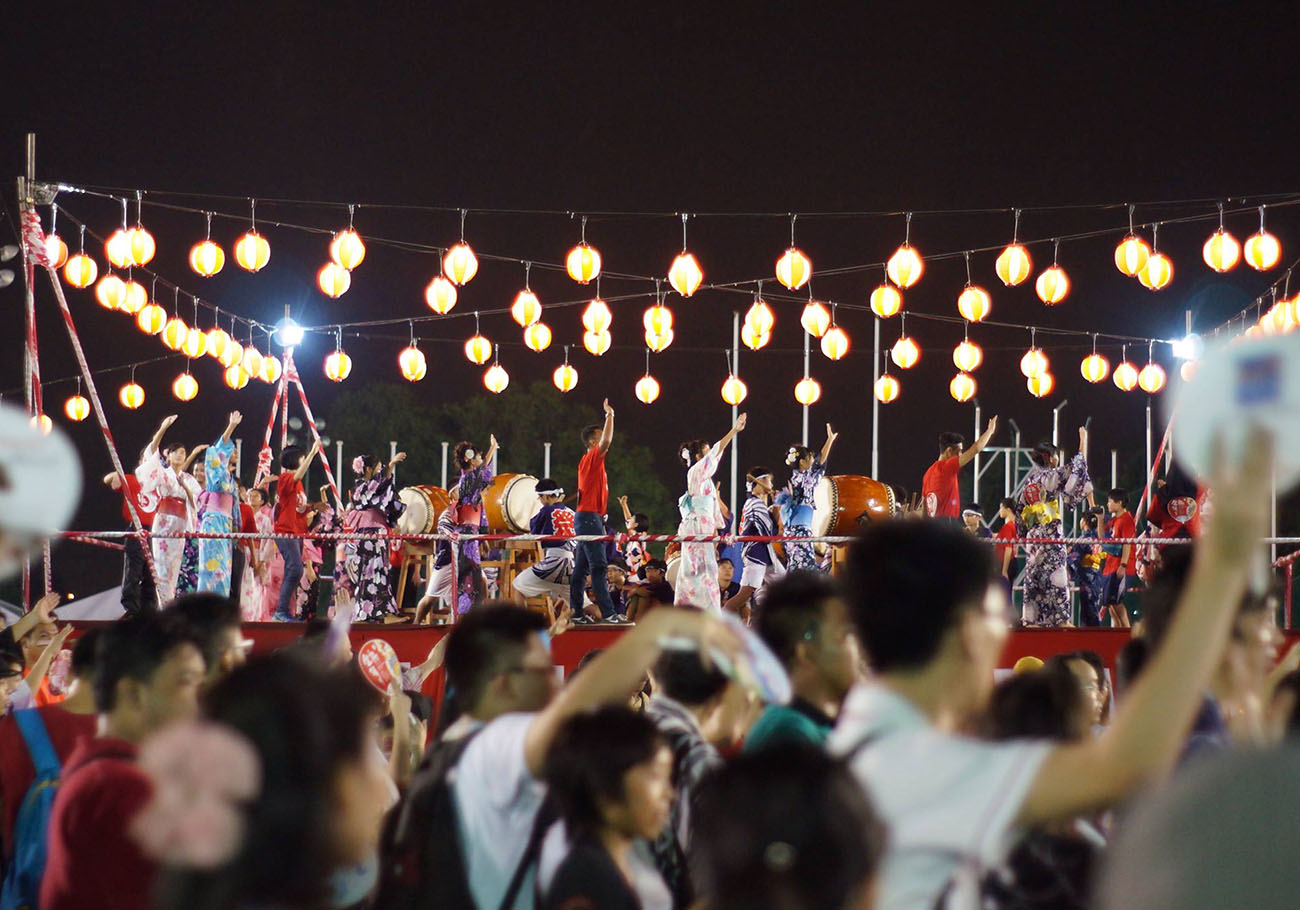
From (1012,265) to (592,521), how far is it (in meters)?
4.56

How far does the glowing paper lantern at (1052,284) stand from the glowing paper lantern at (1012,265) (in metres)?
0.40

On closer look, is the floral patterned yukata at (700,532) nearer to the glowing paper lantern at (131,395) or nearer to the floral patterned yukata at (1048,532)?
the floral patterned yukata at (1048,532)

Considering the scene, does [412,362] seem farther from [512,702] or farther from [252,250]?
[512,702]

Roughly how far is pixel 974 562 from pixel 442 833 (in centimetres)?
125

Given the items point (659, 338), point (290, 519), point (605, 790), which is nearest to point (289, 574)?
point (290, 519)

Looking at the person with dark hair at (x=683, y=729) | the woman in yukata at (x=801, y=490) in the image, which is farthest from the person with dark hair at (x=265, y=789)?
the woman in yukata at (x=801, y=490)

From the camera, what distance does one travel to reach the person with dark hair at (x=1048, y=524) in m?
12.3

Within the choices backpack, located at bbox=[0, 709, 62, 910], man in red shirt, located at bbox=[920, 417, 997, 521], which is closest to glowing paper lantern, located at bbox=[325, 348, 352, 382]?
man in red shirt, located at bbox=[920, 417, 997, 521]

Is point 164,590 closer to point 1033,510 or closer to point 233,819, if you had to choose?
point 1033,510

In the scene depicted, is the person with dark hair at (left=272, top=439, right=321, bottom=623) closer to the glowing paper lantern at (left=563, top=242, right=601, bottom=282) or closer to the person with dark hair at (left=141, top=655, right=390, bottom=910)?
the glowing paper lantern at (left=563, top=242, right=601, bottom=282)

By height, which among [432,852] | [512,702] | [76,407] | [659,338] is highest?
[659,338]

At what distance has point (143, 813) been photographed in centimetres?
155

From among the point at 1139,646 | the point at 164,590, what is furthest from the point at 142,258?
the point at 1139,646

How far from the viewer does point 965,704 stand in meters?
2.10
